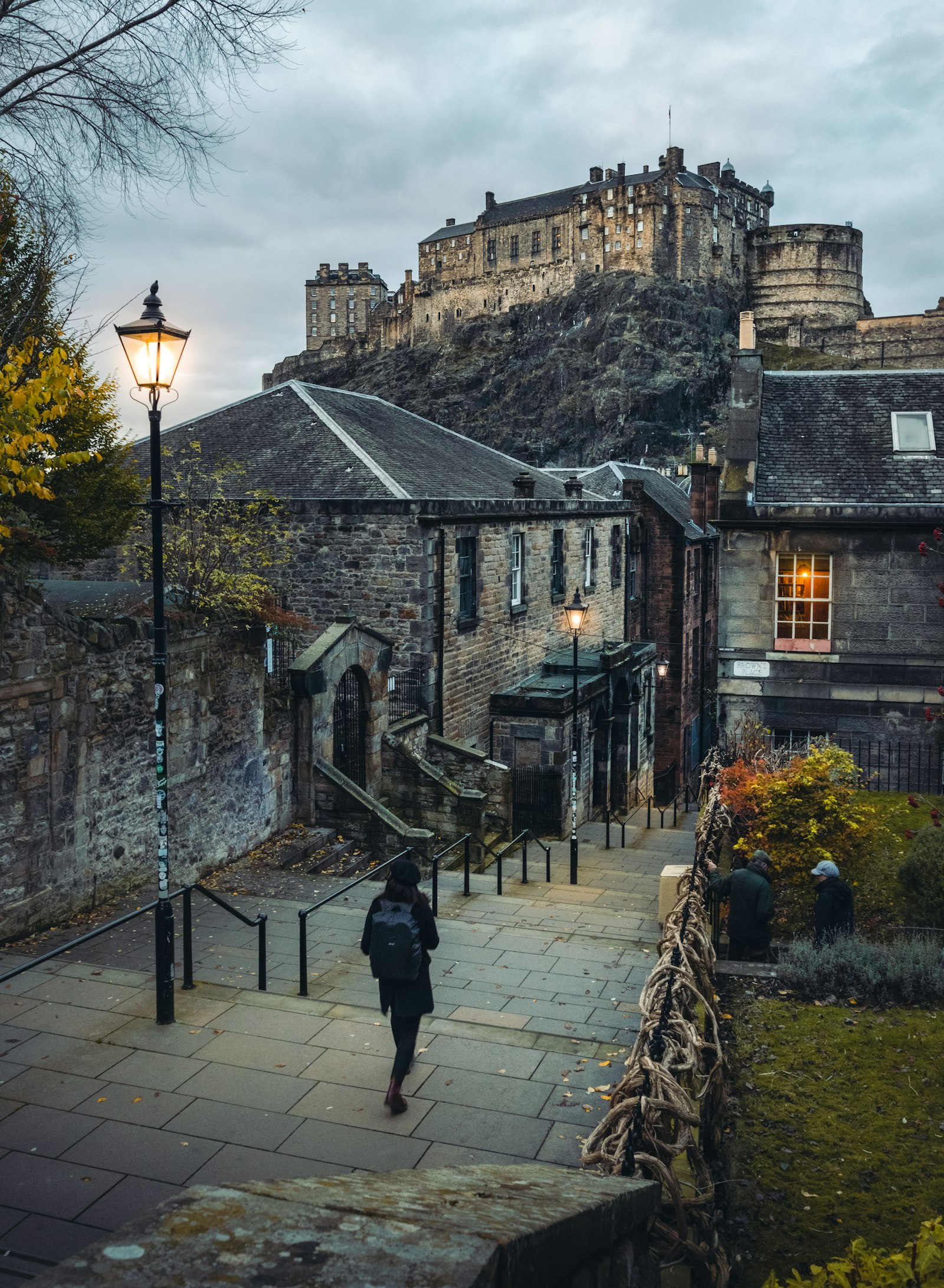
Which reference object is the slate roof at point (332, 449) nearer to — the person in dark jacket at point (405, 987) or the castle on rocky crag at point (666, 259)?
the person in dark jacket at point (405, 987)

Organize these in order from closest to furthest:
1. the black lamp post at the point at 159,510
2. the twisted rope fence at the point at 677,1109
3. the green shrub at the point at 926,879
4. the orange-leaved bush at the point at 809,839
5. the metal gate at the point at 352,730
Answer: the twisted rope fence at the point at 677,1109 < the black lamp post at the point at 159,510 < the green shrub at the point at 926,879 < the orange-leaved bush at the point at 809,839 < the metal gate at the point at 352,730

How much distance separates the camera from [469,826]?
17.0 m

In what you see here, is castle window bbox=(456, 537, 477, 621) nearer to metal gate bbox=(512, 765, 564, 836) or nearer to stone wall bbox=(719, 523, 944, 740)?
metal gate bbox=(512, 765, 564, 836)

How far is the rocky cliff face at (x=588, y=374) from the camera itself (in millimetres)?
86688

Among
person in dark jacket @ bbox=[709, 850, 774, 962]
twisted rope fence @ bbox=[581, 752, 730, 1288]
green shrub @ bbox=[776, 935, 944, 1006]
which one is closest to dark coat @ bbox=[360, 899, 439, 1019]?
twisted rope fence @ bbox=[581, 752, 730, 1288]

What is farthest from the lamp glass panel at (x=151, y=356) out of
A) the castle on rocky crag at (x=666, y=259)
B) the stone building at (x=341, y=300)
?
the stone building at (x=341, y=300)

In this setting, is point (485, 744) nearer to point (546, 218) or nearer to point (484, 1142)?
point (484, 1142)

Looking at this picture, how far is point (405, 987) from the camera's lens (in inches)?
254

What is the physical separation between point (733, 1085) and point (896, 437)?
15.4 meters

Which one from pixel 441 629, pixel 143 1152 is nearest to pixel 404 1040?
pixel 143 1152

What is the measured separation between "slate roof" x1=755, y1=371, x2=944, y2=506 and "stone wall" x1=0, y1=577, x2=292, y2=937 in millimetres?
10472

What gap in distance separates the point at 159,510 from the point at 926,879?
8124 millimetres

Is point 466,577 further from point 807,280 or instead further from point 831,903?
point 807,280

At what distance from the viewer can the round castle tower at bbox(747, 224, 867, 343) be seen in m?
97.9
